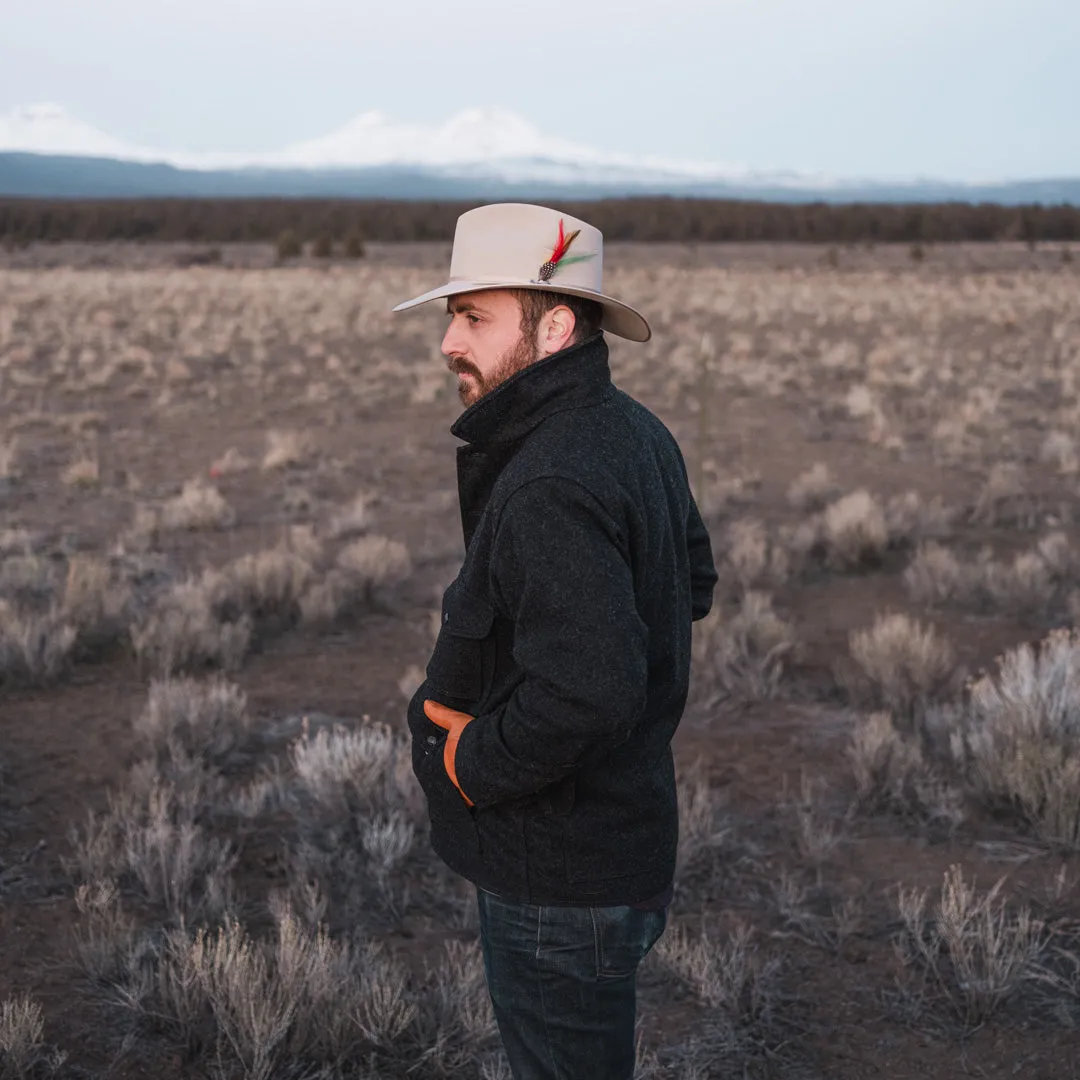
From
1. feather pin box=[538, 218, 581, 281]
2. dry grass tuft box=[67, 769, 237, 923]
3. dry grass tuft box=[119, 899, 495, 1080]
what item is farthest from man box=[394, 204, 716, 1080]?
dry grass tuft box=[67, 769, 237, 923]

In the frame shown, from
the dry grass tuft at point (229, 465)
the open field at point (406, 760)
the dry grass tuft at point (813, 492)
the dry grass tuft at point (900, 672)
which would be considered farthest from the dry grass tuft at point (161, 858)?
the dry grass tuft at point (229, 465)

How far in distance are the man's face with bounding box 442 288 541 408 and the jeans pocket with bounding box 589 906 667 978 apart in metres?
0.88

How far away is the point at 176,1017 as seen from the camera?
10.4ft

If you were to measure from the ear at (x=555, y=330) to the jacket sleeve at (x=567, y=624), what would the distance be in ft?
1.00

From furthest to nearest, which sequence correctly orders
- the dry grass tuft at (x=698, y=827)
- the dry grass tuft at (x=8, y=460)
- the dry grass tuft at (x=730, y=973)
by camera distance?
the dry grass tuft at (x=8, y=460), the dry grass tuft at (x=698, y=827), the dry grass tuft at (x=730, y=973)

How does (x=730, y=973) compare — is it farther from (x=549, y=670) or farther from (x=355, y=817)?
(x=549, y=670)

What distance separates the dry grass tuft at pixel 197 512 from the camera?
915 centimetres

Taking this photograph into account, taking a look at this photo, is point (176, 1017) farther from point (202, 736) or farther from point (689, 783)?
point (689, 783)

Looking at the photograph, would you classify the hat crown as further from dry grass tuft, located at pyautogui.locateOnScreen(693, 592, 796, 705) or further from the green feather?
dry grass tuft, located at pyautogui.locateOnScreen(693, 592, 796, 705)

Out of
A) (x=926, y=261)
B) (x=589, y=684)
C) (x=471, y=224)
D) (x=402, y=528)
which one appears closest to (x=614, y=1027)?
(x=589, y=684)

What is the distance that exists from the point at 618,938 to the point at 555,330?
1014mm

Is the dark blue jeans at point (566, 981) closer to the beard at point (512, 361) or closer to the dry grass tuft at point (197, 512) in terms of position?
the beard at point (512, 361)

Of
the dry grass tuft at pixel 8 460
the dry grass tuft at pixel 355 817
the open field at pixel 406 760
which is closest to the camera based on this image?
the open field at pixel 406 760

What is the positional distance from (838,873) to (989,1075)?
1.10m
